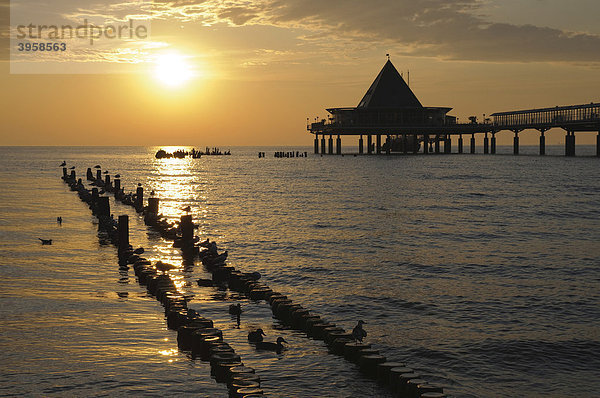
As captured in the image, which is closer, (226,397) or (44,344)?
(226,397)

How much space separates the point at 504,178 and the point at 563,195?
2899cm

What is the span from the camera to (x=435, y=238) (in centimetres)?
3812

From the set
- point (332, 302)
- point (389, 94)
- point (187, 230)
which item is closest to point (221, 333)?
point (332, 302)

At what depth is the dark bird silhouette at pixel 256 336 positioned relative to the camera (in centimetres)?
1806

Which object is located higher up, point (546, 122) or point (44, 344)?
point (546, 122)

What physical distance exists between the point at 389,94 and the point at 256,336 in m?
145

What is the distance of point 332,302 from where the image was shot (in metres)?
23.1

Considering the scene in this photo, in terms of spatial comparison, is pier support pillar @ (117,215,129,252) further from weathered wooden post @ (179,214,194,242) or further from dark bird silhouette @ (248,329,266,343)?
dark bird silhouette @ (248,329,266,343)

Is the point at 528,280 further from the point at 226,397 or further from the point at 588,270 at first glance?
the point at 226,397

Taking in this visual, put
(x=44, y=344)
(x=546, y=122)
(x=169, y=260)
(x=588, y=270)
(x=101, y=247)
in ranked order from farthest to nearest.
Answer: (x=546, y=122)
(x=101, y=247)
(x=169, y=260)
(x=588, y=270)
(x=44, y=344)

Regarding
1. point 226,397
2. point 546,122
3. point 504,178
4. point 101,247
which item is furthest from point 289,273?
point 546,122

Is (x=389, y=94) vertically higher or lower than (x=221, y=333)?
higher

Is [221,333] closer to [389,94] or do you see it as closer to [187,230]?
[187,230]

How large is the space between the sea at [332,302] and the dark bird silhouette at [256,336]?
17 cm
